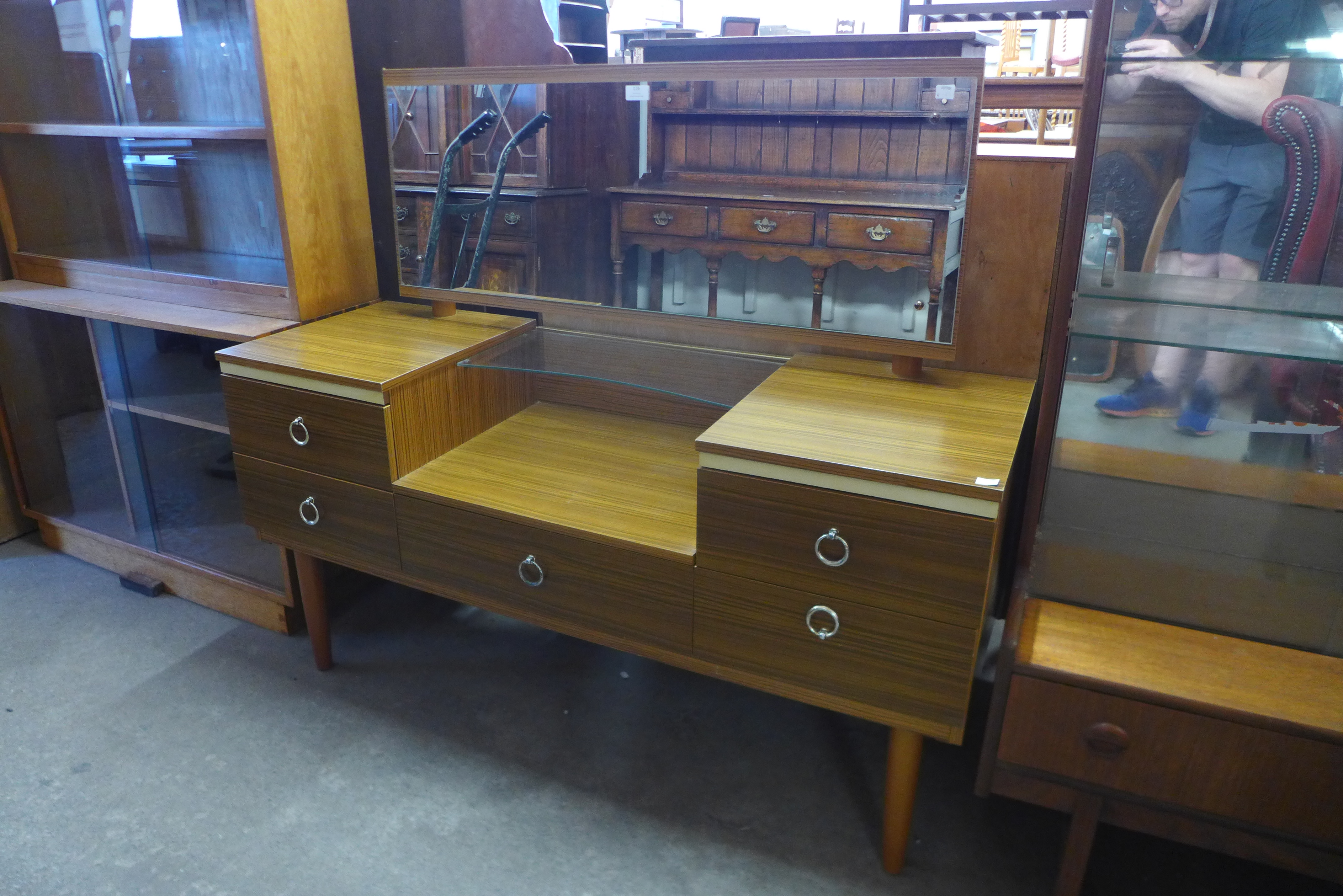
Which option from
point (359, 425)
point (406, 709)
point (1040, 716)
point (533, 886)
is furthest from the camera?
point (406, 709)

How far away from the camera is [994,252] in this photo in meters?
1.35

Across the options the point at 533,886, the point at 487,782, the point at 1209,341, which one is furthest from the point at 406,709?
the point at 1209,341

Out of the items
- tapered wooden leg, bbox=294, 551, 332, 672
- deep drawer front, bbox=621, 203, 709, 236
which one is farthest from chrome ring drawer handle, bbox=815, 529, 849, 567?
tapered wooden leg, bbox=294, 551, 332, 672

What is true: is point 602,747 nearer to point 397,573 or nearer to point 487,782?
point 487,782

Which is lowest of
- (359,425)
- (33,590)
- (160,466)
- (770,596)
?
(33,590)

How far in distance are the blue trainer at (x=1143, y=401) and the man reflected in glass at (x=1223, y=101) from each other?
0.06 m

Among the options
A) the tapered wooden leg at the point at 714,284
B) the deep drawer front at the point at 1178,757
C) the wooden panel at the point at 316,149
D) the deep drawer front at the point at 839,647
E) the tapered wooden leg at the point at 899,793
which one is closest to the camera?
the deep drawer front at the point at 1178,757

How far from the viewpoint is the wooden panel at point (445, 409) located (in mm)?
1413

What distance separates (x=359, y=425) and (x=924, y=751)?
107 centimetres

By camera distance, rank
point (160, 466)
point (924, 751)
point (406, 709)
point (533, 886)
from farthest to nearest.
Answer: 1. point (160, 466)
2. point (406, 709)
3. point (924, 751)
4. point (533, 886)

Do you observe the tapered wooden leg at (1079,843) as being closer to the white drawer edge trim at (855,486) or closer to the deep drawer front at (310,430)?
the white drawer edge trim at (855,486)

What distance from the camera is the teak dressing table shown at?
1.09 m

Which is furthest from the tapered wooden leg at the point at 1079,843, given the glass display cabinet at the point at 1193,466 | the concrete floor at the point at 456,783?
the concrete floor at the point at 456,783

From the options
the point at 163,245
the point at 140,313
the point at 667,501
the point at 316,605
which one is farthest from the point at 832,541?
the point at 163,245
